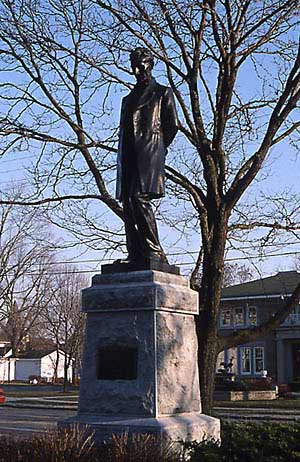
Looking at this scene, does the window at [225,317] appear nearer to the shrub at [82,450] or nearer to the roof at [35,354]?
the roof at [35,354]

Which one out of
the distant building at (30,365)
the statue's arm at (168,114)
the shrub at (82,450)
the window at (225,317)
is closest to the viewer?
the shrub at (82,450)

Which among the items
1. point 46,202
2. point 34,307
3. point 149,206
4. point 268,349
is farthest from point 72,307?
point 149,206

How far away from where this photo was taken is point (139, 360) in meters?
7.56

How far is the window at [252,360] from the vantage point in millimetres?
52844

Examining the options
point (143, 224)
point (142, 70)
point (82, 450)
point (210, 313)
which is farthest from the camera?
point (210, 313)

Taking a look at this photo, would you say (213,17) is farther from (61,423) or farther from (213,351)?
(61,423)

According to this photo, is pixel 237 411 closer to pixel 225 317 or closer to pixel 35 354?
pixel 225 317

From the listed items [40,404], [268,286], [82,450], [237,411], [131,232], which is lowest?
[237,411]

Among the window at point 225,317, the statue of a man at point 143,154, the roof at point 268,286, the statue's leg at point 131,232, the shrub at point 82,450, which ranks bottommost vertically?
the shrub at point 82,450

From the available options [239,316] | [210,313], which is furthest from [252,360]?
[210,313]

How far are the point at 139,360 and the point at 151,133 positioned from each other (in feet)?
8.20

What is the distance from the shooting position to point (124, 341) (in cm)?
769

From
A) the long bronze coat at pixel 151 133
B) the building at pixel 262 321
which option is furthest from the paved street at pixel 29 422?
the building at pixel 262 321

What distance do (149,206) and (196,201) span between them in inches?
195
